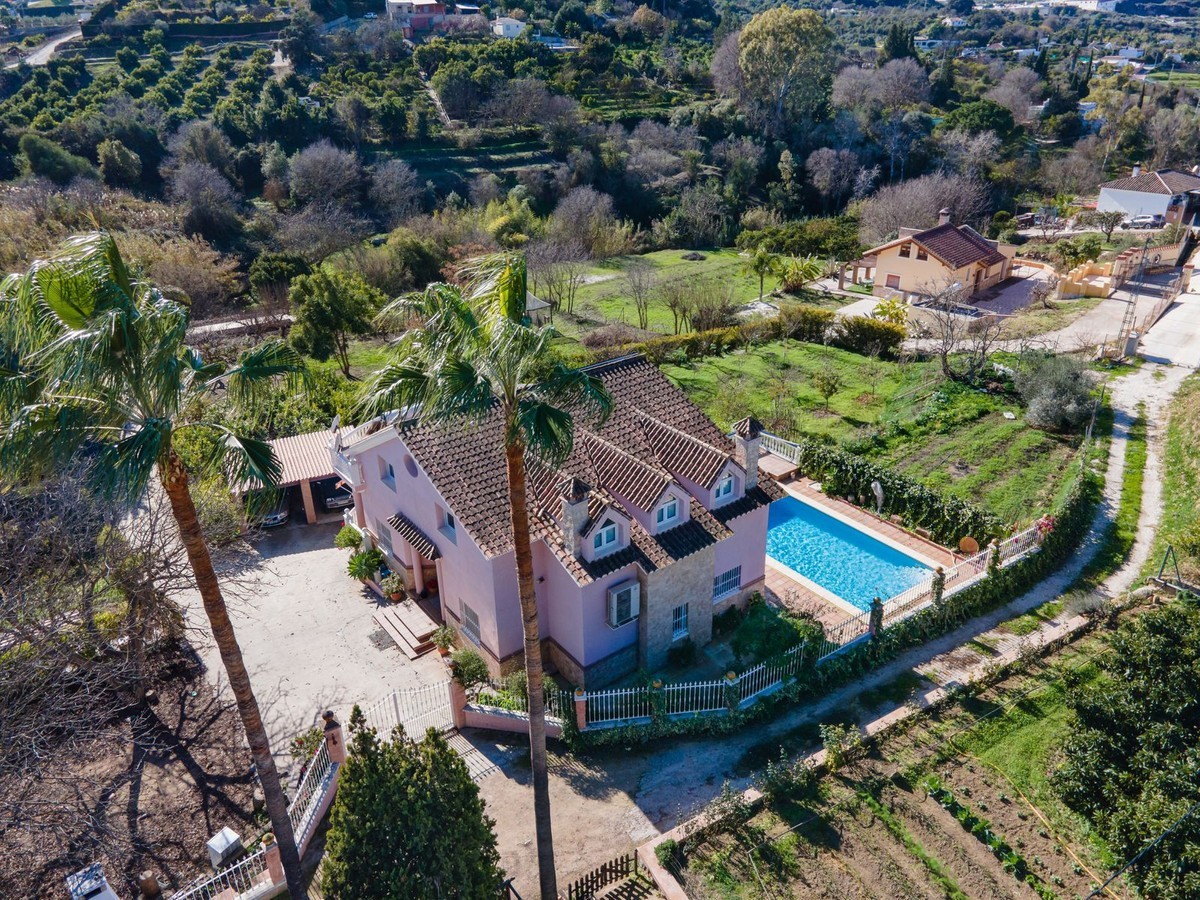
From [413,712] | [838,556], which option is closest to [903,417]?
[838,556]

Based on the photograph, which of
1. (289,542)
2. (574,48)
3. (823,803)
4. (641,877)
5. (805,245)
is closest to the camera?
(641,877)

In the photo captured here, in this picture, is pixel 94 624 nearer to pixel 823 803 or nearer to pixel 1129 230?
pixel 823 803

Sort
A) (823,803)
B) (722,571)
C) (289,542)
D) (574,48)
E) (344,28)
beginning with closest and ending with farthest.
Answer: (823,803) → (722,571) → (289,542) → (344,28) → (574,48)

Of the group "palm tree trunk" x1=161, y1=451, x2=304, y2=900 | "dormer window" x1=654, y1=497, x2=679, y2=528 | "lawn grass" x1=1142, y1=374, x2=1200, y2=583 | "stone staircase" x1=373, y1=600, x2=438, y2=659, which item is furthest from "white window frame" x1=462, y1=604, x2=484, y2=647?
"lawn grass" x1=1142, y1=374, x2=1200, y2=583

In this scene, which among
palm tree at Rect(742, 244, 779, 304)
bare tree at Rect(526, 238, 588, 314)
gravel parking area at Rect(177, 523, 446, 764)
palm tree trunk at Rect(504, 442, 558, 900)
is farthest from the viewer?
palm tree at Rect(742, 244, 779, 304)

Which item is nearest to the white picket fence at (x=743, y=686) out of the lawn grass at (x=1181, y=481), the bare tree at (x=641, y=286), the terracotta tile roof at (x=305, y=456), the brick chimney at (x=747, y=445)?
the brick chimney at (x=747, y=445)

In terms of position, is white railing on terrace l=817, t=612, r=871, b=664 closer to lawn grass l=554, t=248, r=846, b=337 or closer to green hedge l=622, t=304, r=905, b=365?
green hedge l=622, t=304, r=905, b=365

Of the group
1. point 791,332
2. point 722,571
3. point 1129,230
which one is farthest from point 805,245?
point 722,571
